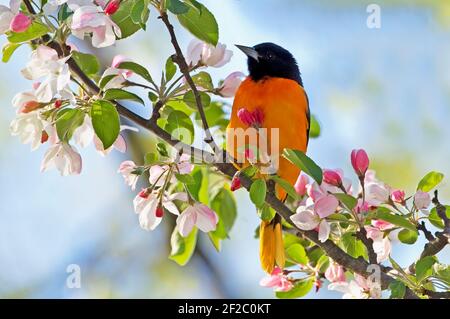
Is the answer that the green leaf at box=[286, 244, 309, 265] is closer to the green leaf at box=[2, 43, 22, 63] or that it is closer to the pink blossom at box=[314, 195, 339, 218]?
the pink blossom at box=[314, 195, 339, 218]

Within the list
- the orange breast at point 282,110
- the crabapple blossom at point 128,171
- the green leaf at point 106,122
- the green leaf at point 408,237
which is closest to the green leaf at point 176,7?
the green leaf at point 106,122

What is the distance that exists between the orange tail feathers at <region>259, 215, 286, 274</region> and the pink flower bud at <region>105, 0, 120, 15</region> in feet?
3.94

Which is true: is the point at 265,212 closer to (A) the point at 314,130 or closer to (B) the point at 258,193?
(B) the point at 258,193

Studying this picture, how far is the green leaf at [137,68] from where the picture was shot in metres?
2.51

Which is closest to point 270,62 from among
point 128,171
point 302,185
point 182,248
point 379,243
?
point 302,185

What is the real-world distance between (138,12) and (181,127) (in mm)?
471

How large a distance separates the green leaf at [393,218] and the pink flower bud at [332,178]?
256 mm

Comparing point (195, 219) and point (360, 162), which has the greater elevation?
point (360, 162)

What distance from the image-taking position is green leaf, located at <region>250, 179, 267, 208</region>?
7.67 feet

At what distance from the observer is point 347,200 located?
8.17 ft

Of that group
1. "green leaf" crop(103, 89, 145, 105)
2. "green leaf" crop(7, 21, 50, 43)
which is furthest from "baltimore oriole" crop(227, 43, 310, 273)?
"green leaf" crop(7, 21, 50, 43)

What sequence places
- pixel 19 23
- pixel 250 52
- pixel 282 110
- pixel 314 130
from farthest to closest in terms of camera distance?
1. pixel 250 52
2. pixel 314 130
3. pixel 282 110
4. pixel 19 23
